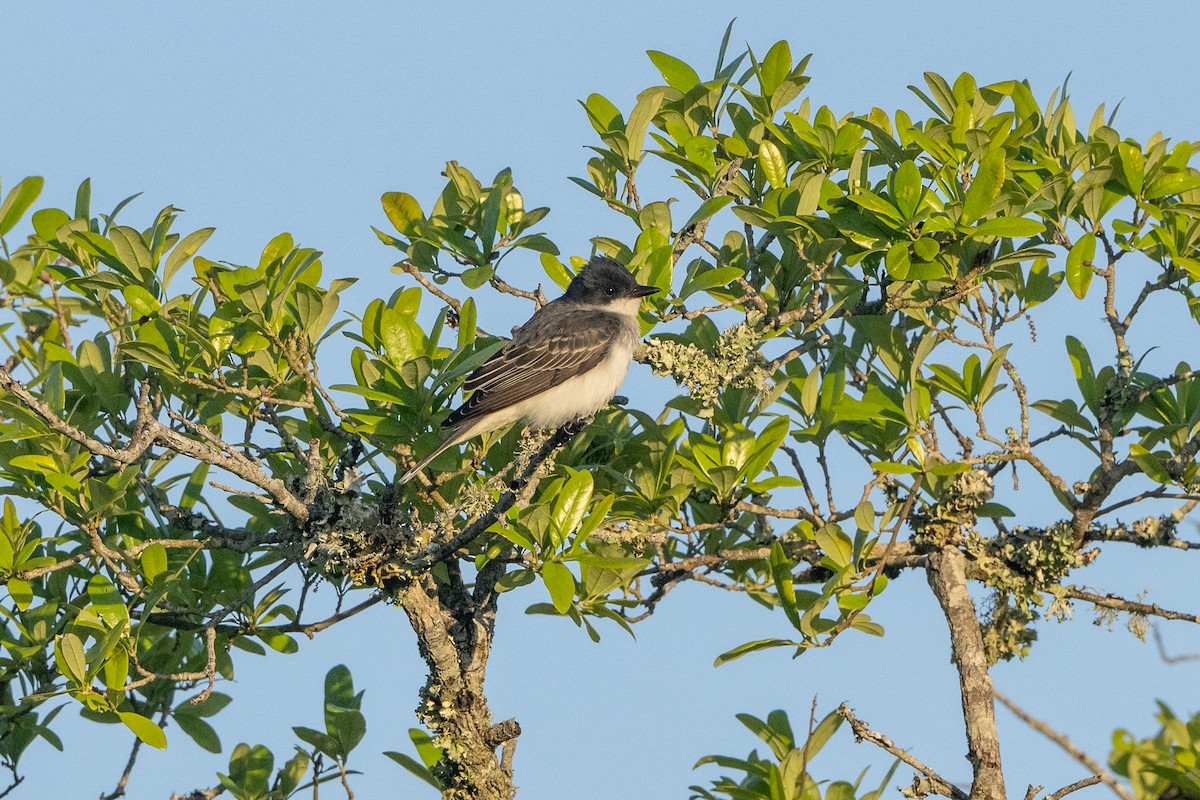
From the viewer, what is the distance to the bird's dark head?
7.03m

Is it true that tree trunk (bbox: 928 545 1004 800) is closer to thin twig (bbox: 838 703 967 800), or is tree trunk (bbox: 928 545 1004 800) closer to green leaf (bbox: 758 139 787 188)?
thin twig (bbox: 838 703 967 800)

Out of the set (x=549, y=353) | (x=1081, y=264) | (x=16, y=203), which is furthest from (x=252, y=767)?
(x=1081, y=264)

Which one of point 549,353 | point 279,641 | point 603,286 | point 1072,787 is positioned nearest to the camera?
point 1072,787

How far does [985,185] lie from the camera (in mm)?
5668

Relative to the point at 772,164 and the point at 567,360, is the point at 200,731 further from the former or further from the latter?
the point at 772,164

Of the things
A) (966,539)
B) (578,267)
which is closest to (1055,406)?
(966,539)

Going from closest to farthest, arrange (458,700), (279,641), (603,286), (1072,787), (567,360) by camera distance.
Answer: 1. (1072,787)
2. (458,700)
3. (279,641)
4. (603,286)
5. (567,360)

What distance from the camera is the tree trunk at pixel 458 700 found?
20.7 ft

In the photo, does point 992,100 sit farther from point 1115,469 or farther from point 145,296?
point 145,296

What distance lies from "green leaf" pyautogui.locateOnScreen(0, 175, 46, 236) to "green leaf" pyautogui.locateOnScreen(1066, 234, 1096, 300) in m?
5.36

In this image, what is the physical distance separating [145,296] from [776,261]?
327cm

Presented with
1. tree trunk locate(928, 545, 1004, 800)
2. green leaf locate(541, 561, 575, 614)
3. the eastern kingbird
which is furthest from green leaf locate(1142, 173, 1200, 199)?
green leaf locate(541, 561, 575, 614)

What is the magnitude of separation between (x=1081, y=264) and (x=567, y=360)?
11.4 ft

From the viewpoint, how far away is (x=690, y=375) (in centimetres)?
592
